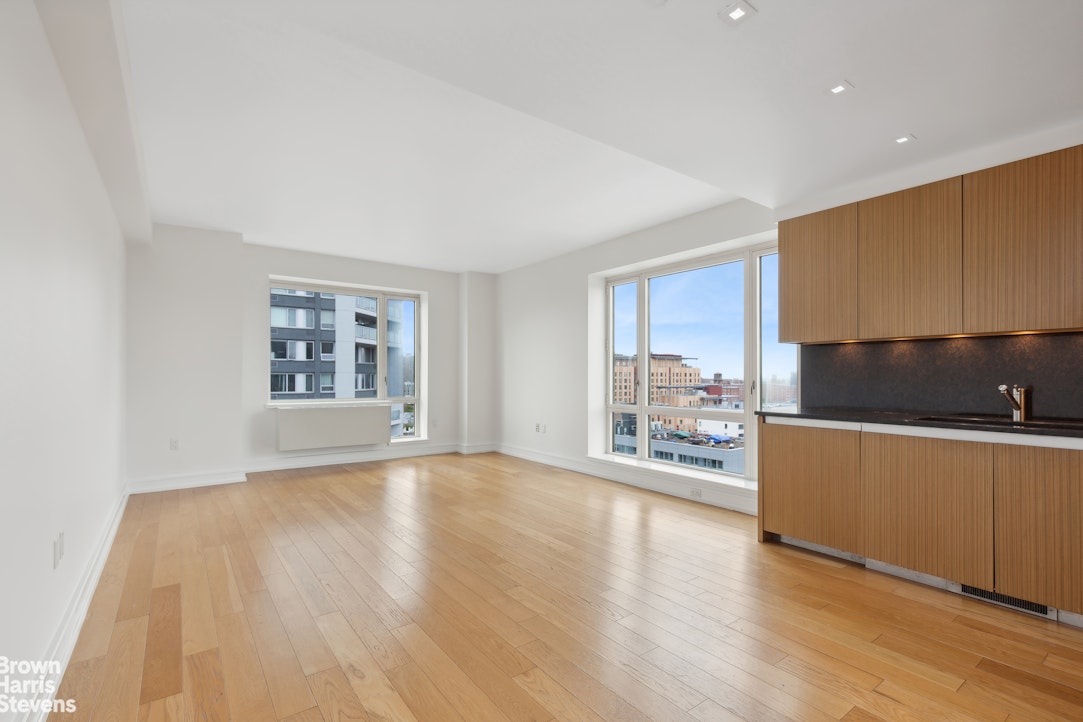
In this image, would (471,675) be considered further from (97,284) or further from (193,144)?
(193,144)

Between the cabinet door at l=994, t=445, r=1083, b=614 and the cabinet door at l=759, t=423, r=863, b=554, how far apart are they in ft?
2.18

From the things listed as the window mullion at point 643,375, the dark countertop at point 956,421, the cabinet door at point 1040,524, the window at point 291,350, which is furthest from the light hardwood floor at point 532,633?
the window at point 291,350

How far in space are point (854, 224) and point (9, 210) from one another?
4100 millimetres

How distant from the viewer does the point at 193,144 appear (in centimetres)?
323

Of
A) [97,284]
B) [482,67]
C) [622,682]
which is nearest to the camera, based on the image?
[622,682]

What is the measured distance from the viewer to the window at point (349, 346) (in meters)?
6.26

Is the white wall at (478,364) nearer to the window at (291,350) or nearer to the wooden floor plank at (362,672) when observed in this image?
the window at (291,350)

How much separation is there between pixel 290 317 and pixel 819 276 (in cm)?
583

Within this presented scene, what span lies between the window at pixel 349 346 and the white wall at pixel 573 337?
140 cm

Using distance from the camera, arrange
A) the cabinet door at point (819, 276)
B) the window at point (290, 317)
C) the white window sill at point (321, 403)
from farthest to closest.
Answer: the window at point (290, 317) < the white window sill at point (321, 403) < the cabinet door at point (819, 276)

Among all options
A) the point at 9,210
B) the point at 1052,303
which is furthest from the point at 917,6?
the point at 9,210

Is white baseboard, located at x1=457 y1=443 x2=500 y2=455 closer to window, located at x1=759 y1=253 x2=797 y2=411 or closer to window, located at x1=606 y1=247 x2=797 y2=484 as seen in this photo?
window, located at x1=606 y1=247 x2=797 y2=484

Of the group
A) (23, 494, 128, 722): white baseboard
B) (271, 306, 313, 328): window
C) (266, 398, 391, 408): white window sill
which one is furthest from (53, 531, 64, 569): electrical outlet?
(271, 306, 313, 328): window

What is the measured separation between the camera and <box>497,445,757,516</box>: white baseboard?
166 inches
